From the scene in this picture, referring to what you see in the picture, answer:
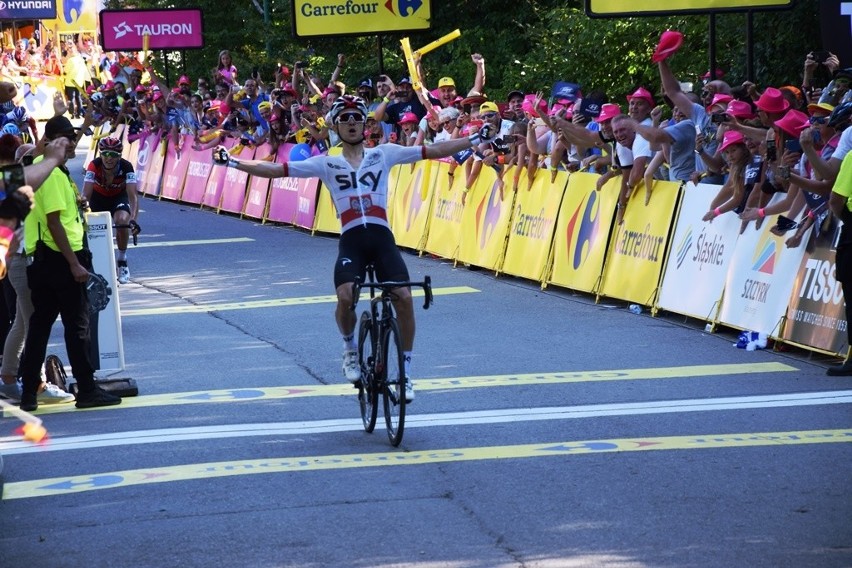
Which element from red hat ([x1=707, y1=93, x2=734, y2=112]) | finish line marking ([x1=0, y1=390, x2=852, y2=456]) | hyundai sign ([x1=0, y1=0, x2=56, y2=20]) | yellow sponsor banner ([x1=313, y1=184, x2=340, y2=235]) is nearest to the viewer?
finish line marking ([x1=0, y1=390, x2=852, y2=456])

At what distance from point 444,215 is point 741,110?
6662mm

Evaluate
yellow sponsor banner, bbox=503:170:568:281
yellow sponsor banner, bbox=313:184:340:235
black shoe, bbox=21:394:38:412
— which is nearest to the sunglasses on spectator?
black shoe, bbox=21:394:38:412

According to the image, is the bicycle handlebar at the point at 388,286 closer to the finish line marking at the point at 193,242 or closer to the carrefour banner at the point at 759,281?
the carrefour banner at the point at 759,281

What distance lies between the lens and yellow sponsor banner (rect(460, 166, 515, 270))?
17891 mm

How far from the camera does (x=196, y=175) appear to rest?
1161 inches

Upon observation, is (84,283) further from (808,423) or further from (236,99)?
(236,99)

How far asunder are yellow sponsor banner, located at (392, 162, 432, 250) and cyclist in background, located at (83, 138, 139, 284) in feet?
15.1

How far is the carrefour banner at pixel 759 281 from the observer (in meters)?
12.5

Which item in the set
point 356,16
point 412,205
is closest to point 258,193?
point 356,16

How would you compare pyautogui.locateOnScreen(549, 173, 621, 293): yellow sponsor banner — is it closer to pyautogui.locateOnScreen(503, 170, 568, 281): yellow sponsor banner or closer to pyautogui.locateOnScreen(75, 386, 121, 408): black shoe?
pyautogui.locateOnScreen(503, 170, 568, 281): yellow sponsor banner

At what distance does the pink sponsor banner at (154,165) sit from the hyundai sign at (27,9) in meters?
24.3

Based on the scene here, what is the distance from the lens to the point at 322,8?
1028 inches

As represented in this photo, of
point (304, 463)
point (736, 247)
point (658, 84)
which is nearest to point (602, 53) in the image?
point (658, 84)

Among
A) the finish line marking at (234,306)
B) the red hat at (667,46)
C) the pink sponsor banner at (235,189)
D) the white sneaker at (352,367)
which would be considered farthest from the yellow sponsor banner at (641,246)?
the pink sponsor banner at (235,189)
